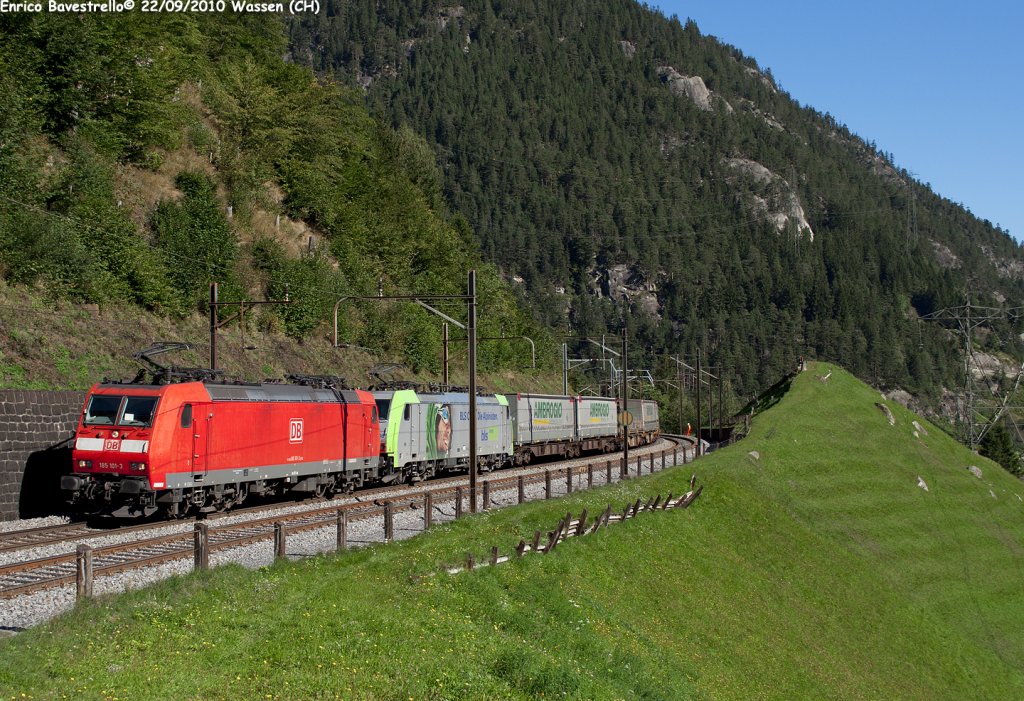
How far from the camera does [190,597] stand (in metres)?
15.4

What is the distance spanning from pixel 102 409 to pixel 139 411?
1.13m

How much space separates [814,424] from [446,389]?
34.1m

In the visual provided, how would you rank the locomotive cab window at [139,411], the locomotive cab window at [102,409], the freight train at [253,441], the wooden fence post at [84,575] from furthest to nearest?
the locomotive cab window at [102,409] → the locomotive cab window at [139,411] → the freight train at [253,441] → the wooden fence post at [84,575]

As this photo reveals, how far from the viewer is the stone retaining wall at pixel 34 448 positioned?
27516mm

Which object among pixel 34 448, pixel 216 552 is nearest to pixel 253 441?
pixel 34 448

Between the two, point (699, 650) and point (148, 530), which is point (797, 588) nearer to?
point (699, 650)

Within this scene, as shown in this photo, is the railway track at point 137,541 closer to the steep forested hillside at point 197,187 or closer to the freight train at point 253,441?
the freight train at point 253,441

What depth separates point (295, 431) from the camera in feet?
106

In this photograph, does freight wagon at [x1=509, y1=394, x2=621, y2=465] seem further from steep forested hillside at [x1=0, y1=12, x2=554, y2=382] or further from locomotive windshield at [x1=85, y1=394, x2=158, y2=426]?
locomotive windshield at [x1=85, y1=394, x2=158, y2=426]

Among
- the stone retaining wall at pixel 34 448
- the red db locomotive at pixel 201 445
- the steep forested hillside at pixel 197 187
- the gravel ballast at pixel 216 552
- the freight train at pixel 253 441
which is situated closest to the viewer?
the gravel ballast at pixel 216 552

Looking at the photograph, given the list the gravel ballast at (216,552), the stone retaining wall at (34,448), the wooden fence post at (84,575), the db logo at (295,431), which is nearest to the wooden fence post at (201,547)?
the gravel ballast at (216,552)

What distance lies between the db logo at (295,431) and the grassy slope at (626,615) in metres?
7.91

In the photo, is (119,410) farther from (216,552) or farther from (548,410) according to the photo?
(548,410)

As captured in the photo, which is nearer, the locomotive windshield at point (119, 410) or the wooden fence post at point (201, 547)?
the wooden fence post at point (201, 547)
